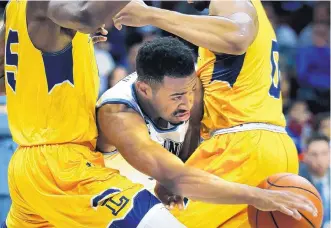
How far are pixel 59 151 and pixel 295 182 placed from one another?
127cm

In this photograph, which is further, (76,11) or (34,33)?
(34,33)

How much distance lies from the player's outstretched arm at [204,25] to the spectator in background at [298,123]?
4.28 meters

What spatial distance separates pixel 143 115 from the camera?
15.1 feet

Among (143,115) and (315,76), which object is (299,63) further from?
(143,115)

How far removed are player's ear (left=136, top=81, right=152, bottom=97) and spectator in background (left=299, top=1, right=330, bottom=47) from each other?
220 inches

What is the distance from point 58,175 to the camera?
429 centimetres

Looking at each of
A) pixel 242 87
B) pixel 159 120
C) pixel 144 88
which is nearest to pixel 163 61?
pixel 144 88

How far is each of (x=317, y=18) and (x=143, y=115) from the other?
5.76 m

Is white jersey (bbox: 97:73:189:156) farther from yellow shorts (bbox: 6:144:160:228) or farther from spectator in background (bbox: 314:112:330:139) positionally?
spectator in background (bbox: 314:112:330:139)

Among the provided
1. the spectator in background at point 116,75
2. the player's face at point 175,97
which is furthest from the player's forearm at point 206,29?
the spectator in background at point 116,75

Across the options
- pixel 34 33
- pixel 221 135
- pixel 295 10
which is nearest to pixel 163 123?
pixel 221 135

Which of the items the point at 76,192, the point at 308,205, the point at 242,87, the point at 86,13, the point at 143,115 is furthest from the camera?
the point at 242,87

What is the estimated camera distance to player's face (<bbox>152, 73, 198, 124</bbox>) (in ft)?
14.6

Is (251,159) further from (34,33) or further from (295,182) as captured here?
(34,33)
